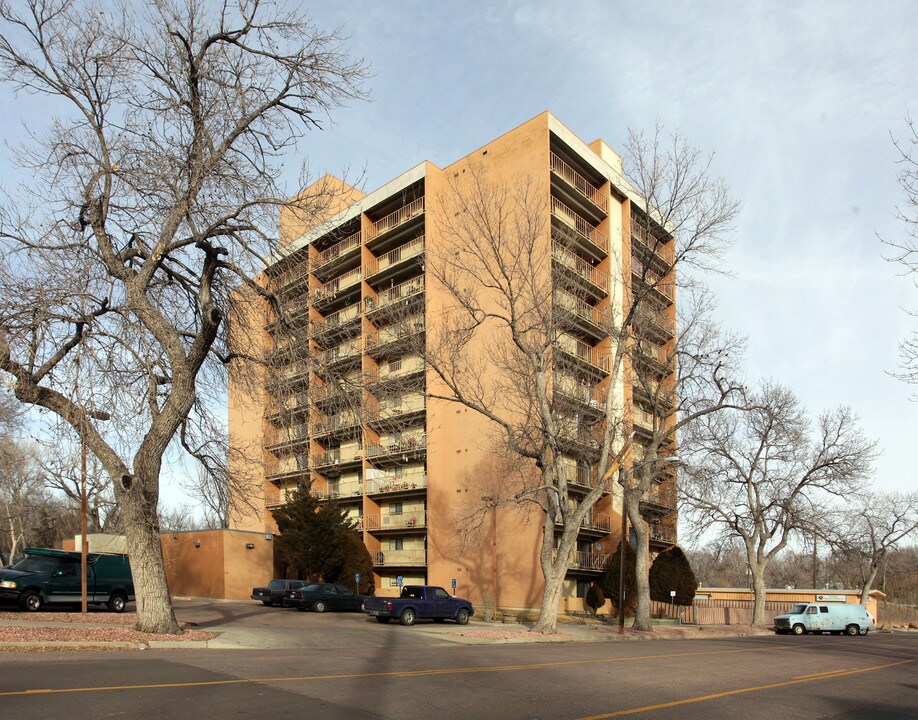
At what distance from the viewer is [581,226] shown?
45031 mm

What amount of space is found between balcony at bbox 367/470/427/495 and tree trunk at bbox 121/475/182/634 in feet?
88.8

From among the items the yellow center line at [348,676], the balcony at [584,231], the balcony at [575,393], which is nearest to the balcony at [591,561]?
the balcony at [575,393]

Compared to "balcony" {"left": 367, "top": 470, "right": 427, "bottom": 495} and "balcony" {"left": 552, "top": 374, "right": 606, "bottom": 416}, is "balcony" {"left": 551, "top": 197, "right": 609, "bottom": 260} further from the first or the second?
"balcony" {"left": 367, "top": 470, "right": 427, "bottom": 495}

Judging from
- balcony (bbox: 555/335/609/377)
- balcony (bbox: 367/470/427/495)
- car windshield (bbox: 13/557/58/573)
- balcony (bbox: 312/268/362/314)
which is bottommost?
car windshield (bbox: 13/557/58/573)

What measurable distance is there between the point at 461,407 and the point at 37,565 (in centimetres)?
2281

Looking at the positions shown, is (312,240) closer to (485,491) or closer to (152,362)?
(152,362)

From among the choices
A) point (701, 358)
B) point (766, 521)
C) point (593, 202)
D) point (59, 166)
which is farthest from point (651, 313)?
point (59, 166)

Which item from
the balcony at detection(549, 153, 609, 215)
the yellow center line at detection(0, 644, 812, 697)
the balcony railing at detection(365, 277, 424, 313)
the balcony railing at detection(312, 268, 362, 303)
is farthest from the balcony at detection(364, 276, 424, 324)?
the yellow center line at detection(0, 644, 812, 697)

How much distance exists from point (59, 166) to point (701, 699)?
15.8 meters

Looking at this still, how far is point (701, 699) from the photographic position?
11000 mm

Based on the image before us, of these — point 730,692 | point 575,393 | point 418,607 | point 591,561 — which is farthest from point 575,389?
point 730,692

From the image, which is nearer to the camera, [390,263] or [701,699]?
[701,699]

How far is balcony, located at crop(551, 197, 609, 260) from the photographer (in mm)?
42781

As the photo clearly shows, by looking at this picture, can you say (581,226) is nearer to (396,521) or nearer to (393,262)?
(393,262)
